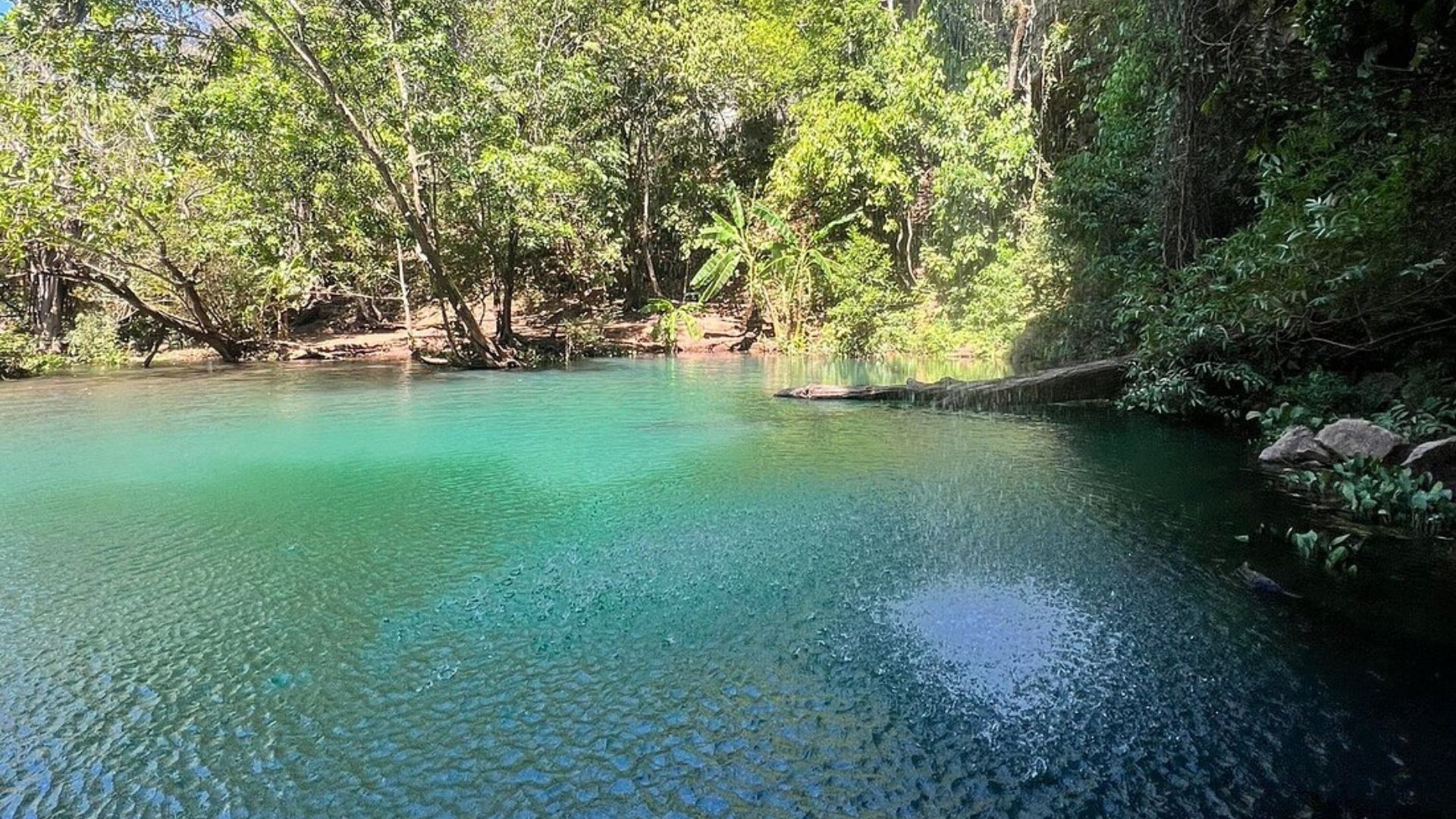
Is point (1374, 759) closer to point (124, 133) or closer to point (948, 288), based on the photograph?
point (948, 288)

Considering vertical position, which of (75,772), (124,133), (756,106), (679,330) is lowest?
(75,772)

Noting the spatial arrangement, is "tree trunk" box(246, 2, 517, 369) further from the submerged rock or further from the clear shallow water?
the submerged rock

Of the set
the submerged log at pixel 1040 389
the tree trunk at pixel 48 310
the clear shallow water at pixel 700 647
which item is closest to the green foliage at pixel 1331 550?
the clear shallow water at pixel 700 647

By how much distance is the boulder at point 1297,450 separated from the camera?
21.3 feet

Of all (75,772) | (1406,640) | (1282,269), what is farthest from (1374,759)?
(1282,269)

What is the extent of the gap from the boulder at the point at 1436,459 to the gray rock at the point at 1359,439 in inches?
9.6

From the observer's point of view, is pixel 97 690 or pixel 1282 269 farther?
pixel 1282 269

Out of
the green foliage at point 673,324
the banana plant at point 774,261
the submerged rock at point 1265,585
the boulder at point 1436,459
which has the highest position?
the banana plant at point 774,261

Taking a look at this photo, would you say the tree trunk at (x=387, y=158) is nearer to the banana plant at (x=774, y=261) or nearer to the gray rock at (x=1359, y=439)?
the banana plant at (x=774, y=261)

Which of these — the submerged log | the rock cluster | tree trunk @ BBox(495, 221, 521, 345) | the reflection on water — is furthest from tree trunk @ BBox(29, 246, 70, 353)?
the rock cluster

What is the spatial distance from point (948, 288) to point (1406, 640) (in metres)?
16.3

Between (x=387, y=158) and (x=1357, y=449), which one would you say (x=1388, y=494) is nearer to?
(x=1357, y=449)

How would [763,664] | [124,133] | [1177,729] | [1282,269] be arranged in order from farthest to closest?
[124,133] < [1282,269] < [763,664] < [1177,729]

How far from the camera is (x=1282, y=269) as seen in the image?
266 inches
